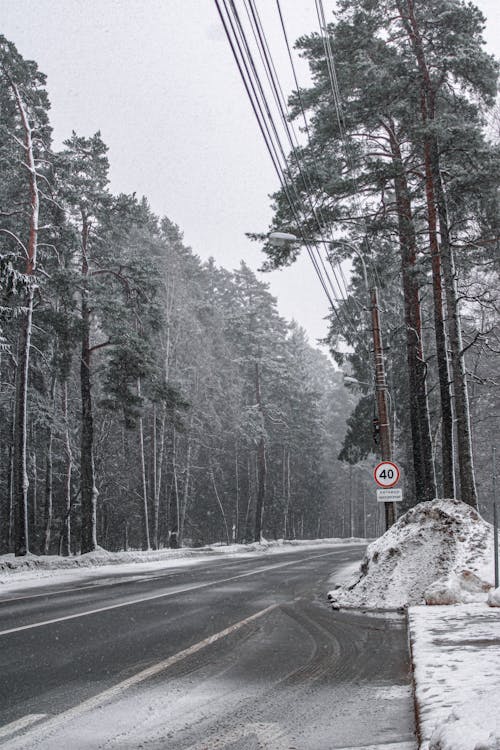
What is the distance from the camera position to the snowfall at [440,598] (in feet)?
11.5

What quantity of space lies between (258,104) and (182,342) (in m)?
29.7

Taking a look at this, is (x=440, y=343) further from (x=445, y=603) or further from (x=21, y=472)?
(x=21, y=472)

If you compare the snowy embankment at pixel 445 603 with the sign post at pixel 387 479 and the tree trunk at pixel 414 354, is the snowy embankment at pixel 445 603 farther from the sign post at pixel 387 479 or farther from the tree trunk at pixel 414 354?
the tree trunk at pixel 414 354

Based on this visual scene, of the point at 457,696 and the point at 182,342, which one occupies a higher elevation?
the point at 182,342

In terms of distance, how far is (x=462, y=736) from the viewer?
3.04 metres

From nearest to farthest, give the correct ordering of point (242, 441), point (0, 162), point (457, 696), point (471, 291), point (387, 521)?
1. point (457, 696)
2. point (387, 521)
3. point (0, 162)
4. point (471, 291)
5. point (242, 441)

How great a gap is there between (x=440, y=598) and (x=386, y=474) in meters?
6.49

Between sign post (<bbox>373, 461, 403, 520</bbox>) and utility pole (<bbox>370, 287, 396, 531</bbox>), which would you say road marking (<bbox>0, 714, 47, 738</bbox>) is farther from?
utility pole (<bbox>370, 287, 396, 531</bbox>)

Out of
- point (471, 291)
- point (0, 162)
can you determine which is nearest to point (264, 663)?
point (0, 162)

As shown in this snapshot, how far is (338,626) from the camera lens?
902cm

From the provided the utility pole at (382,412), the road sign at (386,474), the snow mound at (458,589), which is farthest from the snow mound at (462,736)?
the utility pole at (382,412)

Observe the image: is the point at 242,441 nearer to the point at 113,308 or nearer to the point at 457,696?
the point at 113,308

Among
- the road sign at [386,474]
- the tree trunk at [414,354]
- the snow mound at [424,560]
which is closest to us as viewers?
the snow mound at [424,560]

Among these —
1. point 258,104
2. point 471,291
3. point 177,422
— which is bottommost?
point 177,422
